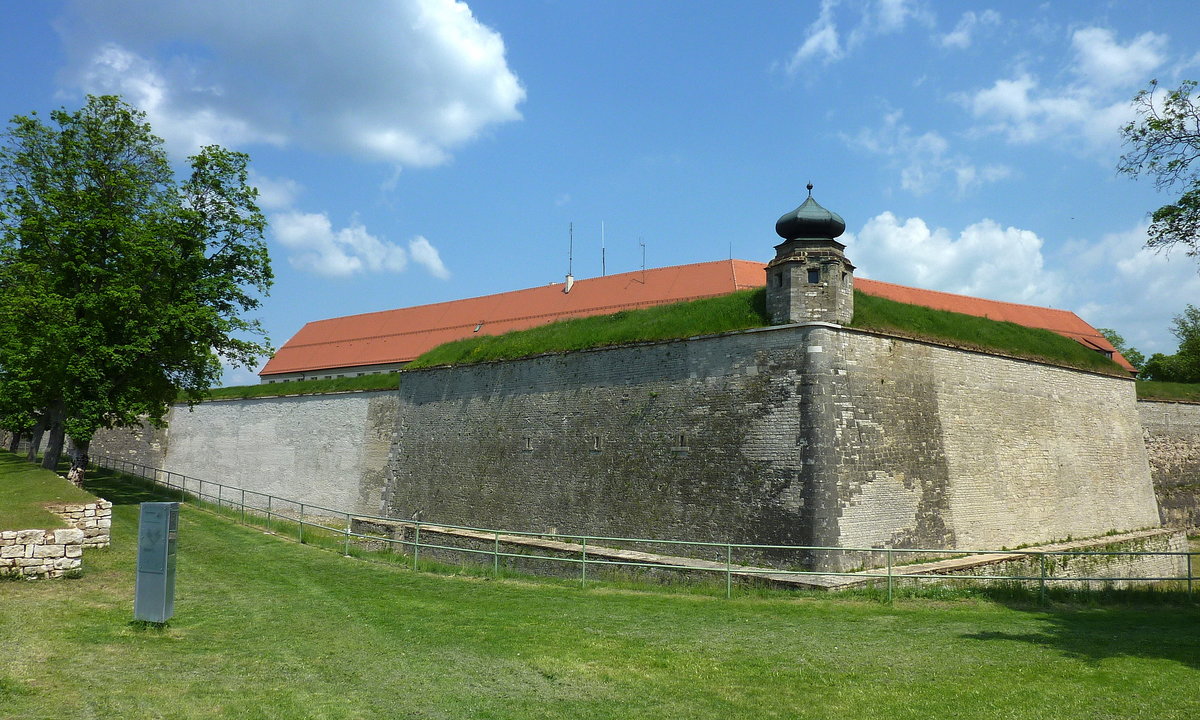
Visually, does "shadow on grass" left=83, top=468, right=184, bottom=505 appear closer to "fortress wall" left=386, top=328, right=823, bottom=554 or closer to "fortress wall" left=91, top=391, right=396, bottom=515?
"fortress wall" left=91, top=391, right=396, bottom=515

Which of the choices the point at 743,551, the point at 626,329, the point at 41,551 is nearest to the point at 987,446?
the point at 743,551

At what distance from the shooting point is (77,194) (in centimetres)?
2161

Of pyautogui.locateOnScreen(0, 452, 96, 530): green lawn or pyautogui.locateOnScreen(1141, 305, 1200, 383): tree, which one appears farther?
pyautogui.locateOnScreen(1141, 305, 1200, 383): tree

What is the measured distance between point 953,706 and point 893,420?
11225 mm

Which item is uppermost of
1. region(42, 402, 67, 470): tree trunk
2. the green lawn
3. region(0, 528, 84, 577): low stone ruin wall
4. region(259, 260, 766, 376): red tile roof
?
region(259, 260, 766, 376): red tile roof

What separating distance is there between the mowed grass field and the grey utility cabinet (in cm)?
28

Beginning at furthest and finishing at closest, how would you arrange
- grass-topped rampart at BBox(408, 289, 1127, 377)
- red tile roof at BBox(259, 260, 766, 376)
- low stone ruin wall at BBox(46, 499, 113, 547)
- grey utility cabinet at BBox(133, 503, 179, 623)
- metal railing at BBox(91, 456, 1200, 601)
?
red tile roof at BBox(259, 260, 766, 376) < grass-topped rampart at BBox(408, 289, 1127, 377) < low stone ruin wall at BBox(46, 499, 113, 547) < metal railing at BBox(91, 456, 1200, 601) < grey utility cabinet at BBox(133, 503, 179, 623)

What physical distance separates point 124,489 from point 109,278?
404 inches

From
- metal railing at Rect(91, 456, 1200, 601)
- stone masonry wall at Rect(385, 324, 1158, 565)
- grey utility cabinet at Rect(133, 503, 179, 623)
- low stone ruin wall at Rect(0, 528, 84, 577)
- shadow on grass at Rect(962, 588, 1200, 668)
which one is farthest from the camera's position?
stone masonry wall at Rect(385, 324, 1158, 565)

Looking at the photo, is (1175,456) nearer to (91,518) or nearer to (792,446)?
(792,446)

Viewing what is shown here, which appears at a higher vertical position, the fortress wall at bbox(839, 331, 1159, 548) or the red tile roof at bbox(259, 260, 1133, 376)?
the red tile roof at bbox(259, 260, 1133, 376)

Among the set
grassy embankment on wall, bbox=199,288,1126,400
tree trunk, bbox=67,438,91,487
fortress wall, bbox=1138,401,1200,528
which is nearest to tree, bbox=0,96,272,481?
tree trunk, bbox=67,438,91,487

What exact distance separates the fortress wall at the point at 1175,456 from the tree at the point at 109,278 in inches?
1188

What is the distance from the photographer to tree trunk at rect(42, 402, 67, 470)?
871 inches
